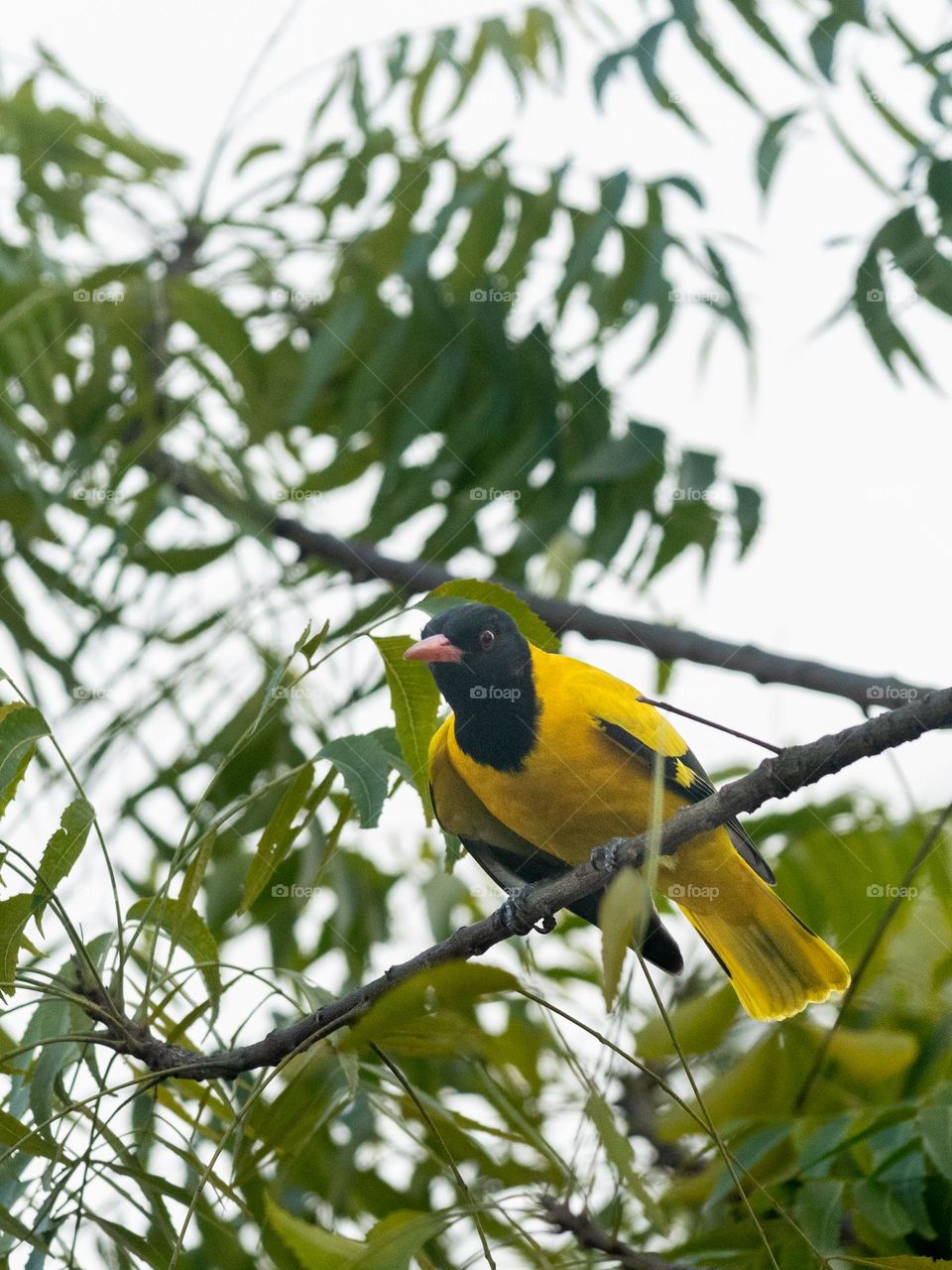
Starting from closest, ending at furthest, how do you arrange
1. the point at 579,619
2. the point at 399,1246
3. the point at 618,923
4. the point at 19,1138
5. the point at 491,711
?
1. the point at 618,923
2. the point at 399,1246
3. the point at 19,1138
4. the point at 491,711
5. the point at 579,619

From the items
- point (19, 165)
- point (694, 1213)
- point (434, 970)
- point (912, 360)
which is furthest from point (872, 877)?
point (19, 165)

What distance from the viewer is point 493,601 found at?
1.48m

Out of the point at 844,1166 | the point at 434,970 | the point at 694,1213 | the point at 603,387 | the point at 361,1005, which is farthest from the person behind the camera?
the point at 603,387

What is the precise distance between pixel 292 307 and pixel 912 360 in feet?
6.05

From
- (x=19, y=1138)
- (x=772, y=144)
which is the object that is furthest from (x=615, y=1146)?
(x=772, y=144)

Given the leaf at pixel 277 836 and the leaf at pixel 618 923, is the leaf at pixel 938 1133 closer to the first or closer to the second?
the leaf at pixel 277 836

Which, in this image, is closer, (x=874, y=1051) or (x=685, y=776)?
(x=685, y=776)

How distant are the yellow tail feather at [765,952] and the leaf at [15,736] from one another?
35.8 inches

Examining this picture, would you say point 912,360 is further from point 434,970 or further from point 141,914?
point 434,970

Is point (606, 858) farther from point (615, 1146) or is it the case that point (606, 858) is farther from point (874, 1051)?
point (874, 1051)

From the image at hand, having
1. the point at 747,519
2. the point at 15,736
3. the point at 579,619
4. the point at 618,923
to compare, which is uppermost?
the point at 747,519

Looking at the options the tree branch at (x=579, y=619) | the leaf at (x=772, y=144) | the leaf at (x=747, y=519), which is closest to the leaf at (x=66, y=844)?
the tree branch at (x=579, y=619)

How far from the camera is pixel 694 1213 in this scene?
111 inches

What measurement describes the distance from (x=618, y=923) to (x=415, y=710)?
661 millimetres
